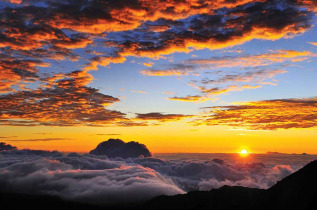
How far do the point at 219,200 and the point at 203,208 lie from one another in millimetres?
18816

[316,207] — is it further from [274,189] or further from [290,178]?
[274,189]

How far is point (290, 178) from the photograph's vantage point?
97.2 metres

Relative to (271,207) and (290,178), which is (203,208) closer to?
(271,207)

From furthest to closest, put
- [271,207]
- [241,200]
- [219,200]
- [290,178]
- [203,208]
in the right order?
[203,208], [219,200], [241,200], [271,207], [290,178]

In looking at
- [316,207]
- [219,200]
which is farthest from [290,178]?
[219,200]

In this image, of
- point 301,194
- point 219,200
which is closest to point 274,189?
point 301,194

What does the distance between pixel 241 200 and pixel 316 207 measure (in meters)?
79.7

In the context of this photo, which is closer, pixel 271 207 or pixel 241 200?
pixel 271 207

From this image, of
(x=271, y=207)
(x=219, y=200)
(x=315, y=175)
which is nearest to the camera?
(x=315, y=175)

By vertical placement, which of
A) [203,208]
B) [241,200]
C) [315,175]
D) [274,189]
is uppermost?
[315,175]

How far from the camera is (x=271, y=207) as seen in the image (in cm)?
10444

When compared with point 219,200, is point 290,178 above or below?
above

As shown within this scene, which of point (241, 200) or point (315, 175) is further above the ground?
point (315, 175)

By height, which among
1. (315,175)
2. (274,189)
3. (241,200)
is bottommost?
(241,200)
